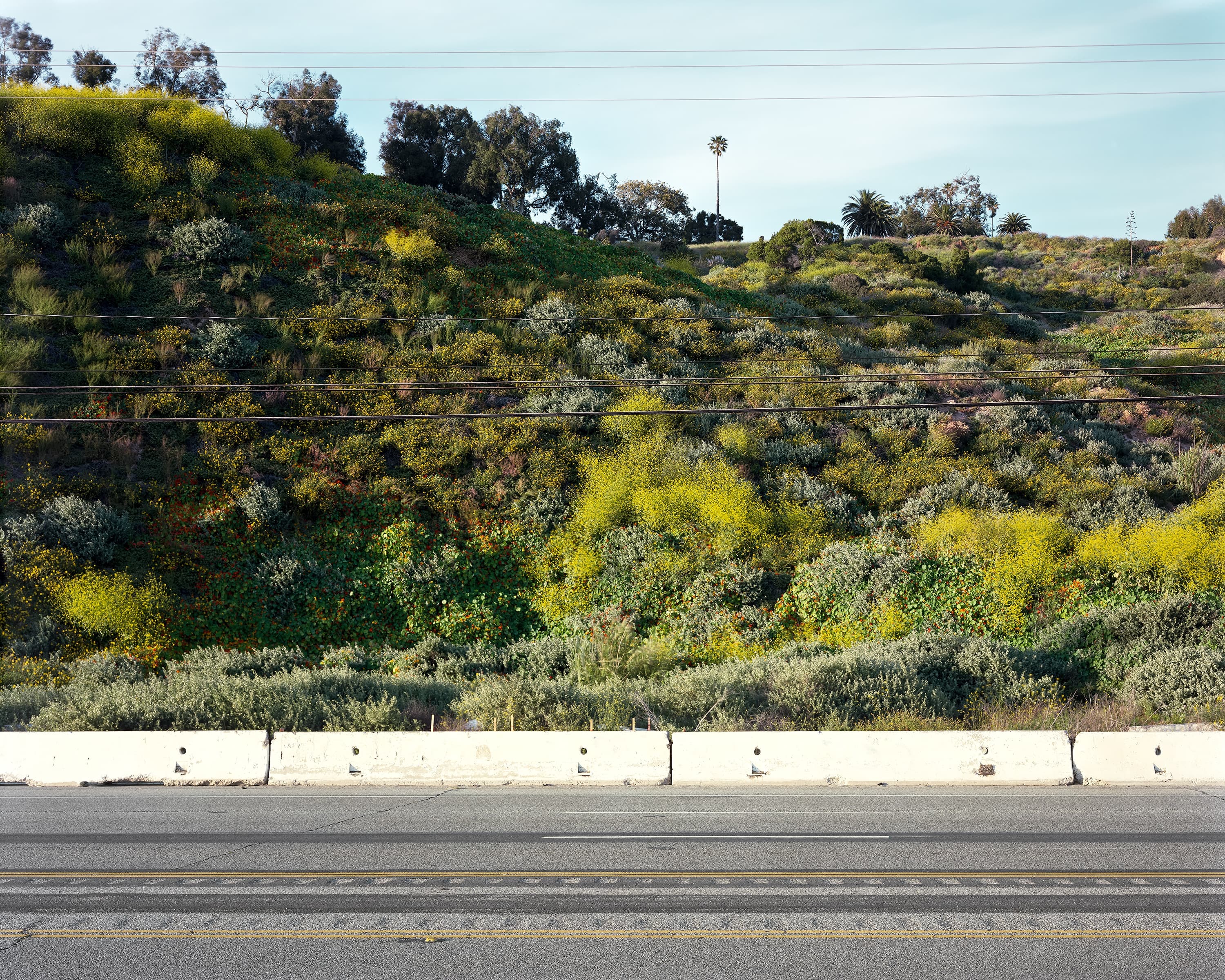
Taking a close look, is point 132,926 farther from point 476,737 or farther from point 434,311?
point 434,311

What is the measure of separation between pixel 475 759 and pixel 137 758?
389 cm

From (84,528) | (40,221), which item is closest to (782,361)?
(84,528)

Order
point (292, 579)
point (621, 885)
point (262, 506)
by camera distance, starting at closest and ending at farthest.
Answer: point (621, 885), point (292, 579), point (262, 506)

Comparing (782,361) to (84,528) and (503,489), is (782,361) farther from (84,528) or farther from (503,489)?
(84,528)

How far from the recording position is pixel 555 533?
21.0m

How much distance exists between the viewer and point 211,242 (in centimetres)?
2931

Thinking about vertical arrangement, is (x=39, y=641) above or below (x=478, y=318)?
below

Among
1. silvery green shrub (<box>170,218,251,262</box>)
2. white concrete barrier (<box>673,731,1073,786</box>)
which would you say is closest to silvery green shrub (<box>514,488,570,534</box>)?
white concrete barrier (<box>673,731,1073,786</box>)

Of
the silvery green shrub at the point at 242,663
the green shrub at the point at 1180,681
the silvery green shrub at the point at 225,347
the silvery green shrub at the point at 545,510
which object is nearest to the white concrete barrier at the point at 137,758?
the silvery green shrub at the point at 242,663

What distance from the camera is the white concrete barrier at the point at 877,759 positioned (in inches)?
372

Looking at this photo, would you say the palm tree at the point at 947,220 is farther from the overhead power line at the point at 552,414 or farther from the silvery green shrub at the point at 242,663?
the silvery green shrub at the point at 242,663

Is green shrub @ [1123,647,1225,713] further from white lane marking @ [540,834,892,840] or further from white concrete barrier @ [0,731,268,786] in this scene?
white concrete barrier @ [0,731,268,786]

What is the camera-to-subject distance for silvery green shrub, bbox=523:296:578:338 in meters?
29.7

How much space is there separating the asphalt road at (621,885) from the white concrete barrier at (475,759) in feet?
2.06
